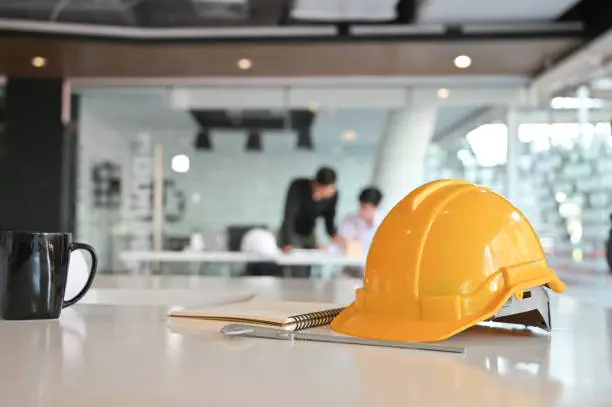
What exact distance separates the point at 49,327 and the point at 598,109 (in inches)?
137

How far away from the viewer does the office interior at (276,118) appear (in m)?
3.45

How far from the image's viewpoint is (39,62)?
13.5 feet

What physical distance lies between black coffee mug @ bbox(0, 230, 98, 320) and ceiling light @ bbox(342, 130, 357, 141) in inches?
165

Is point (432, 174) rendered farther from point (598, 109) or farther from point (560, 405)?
point (560, 405)

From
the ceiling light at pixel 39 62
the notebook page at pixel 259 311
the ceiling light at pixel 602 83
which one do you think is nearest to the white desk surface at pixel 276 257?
the ceiling light at pixel 39 62

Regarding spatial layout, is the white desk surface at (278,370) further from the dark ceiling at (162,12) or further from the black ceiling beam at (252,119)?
the black ceiling beam at (252,119)

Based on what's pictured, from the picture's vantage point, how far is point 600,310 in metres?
1.02

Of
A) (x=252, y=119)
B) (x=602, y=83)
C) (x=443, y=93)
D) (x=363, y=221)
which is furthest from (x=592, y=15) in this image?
(x=252, y=119)

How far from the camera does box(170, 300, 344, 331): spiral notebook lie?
0.69m

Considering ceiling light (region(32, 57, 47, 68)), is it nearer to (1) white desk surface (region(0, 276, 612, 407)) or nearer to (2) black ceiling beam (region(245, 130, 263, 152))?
(2) black ceiling beam (region(245, 130, 263, 152))

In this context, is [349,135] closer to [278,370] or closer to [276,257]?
[276,257]

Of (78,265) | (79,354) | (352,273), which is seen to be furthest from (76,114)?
(79,354)

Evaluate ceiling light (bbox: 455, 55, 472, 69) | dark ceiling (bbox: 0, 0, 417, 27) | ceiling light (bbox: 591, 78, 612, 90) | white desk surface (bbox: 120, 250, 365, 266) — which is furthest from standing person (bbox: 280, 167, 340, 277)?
ceiling light (bbox: 591, 78, 612, 90)

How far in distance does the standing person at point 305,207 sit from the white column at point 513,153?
1206 millimetres
